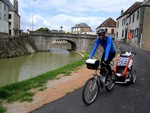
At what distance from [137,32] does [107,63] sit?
2987 centimetres

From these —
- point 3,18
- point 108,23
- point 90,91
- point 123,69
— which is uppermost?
point 108,23

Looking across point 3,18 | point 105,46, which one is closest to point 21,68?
point 105,46

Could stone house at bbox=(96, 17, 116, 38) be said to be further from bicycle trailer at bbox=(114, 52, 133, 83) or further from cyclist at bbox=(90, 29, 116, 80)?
cyclist at bbox=(90, 29, 116, 80)

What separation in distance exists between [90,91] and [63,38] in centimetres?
4323

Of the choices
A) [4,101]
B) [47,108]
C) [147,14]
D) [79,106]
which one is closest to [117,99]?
[79,106]

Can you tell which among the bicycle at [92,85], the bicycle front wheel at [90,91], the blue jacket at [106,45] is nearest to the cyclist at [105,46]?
the blue jacket at [106,45]

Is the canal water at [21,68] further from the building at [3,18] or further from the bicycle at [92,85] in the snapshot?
the building at [3,18]

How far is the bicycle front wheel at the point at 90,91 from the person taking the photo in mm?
5613

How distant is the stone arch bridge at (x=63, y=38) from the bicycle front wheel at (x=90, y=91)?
137 ft

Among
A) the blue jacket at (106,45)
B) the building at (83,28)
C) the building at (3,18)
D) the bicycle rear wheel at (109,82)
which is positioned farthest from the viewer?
the building at (83,28)

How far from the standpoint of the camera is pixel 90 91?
5.82 metres

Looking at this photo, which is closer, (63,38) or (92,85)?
(92,85)

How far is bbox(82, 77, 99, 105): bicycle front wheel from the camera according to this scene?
561cm

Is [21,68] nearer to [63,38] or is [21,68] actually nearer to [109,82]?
[109,82]
